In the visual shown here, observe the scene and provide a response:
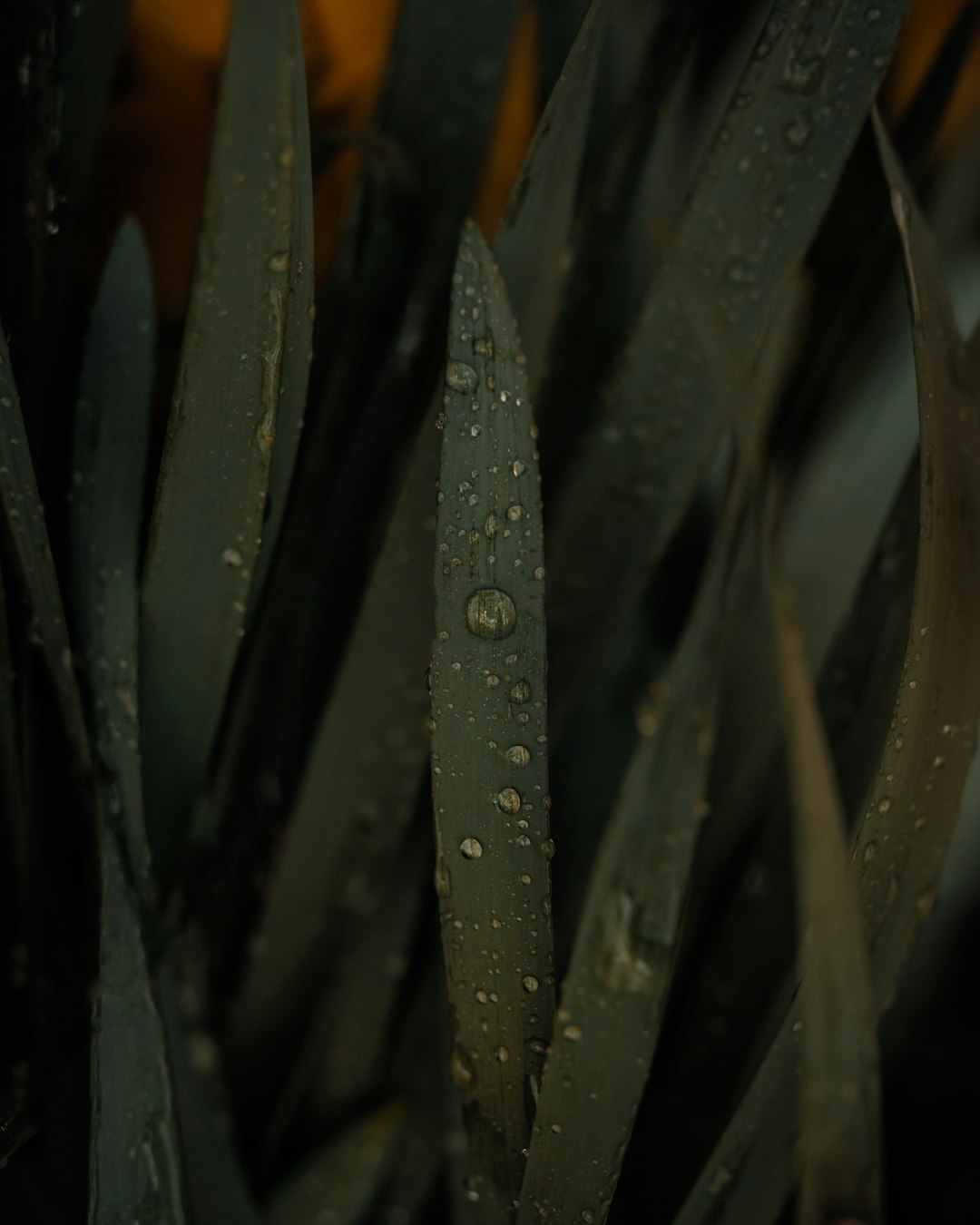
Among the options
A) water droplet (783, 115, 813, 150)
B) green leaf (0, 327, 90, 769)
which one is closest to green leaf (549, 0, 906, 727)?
water droplet (783, 115, 813, 150)

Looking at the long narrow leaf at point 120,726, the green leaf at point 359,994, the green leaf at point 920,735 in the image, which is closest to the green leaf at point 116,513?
the long narrow leaf at point 120,726


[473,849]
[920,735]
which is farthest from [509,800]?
[920,735]

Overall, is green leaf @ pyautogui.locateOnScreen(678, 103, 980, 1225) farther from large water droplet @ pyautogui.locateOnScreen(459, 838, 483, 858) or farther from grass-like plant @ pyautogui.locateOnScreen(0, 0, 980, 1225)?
large water droplet @ pyautogui.locateOnScreen(459, 838, 483, 858)

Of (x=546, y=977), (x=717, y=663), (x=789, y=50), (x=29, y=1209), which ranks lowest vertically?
(x=29, y=1209)

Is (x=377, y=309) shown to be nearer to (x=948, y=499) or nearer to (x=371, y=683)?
(x=371, y=683)

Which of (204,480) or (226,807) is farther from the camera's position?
(226,807)

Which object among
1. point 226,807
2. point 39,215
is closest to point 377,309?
point 39,215

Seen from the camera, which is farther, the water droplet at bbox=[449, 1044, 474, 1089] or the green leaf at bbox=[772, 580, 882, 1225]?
the water droplet at bbox=[449, 1044, 474, 1089]
